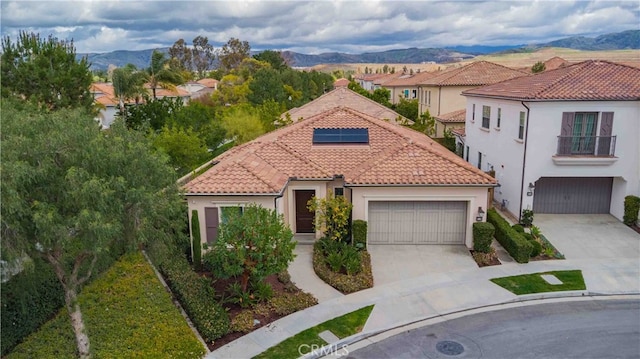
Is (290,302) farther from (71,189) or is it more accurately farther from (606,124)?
(606,124)

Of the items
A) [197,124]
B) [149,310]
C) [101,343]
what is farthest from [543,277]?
[197,124]

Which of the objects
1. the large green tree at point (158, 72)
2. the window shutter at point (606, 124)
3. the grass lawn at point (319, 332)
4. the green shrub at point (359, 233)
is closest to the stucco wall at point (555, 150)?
the window shutter at point (606, 124)

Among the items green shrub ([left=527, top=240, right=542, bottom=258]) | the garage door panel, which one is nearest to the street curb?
green shrub ([left=527, top=240, right=542, bottom=258])

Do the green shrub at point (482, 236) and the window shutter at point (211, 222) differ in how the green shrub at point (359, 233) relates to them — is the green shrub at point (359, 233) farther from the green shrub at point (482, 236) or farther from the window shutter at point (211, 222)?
the window shutter at point (211, 222)

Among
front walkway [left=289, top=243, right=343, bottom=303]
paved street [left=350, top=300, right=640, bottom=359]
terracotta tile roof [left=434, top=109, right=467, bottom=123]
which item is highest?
terracotta tile roof [left=434, top=109, right=467, bottom=123]

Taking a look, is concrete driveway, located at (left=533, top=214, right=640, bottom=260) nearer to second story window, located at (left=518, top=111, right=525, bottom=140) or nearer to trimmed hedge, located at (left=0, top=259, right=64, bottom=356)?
second story window, located at (left=518, top=111, right=525, bottom=140)

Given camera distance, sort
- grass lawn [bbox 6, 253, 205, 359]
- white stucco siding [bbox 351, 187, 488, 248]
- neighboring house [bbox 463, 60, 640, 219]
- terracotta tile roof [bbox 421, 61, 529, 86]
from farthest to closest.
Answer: terracotta tile roof [bbox 421, 61, 529, 86], neighboring house [bbox 463, 60, 640, 219], white stucco siding [bbox 351, 187, 488, 248], grass lawn [bbox 6, 253, 205, 359]
